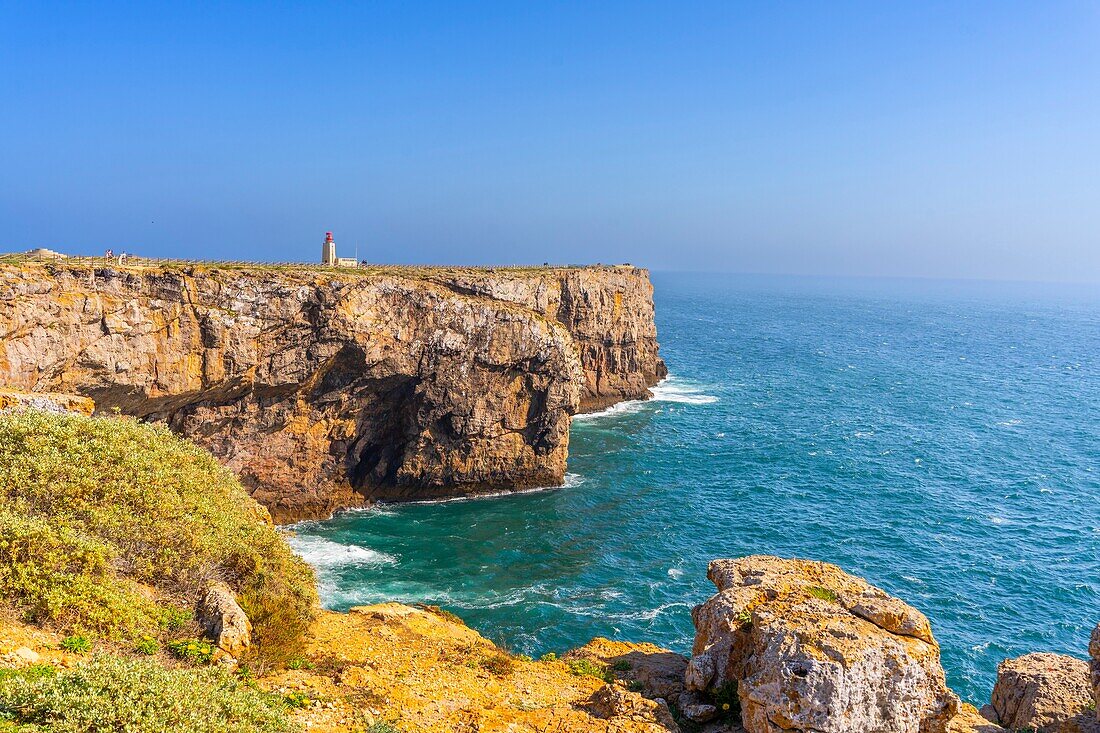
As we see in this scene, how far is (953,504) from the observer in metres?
51.6

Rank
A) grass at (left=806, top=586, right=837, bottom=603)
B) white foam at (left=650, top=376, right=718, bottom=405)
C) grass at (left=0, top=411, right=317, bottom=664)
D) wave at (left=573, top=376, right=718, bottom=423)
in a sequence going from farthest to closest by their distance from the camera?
1. white foam at (left=650, top=376, right=718, bottom=405)
2. wave at (left=573, top=376, right=718, bottom=423)
3. grass at (left=806, top=586, right=837, bottom=603)
4. grass at (left=0, top=411, right=317, bottom=664)

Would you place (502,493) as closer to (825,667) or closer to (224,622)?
(224,622)

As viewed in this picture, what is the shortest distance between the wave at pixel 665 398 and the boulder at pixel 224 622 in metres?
61.3

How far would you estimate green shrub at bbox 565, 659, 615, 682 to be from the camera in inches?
834

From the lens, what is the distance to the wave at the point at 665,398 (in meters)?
80.5

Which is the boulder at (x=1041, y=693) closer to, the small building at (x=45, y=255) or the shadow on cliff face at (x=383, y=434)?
the shadow on cliff face at (x=383, y=434)

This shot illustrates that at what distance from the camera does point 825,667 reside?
50.8ft

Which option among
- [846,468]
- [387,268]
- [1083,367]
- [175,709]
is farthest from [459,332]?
[1083,367]

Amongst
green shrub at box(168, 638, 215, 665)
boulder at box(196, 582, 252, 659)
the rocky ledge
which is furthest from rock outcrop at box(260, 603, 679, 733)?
the rocky ledge

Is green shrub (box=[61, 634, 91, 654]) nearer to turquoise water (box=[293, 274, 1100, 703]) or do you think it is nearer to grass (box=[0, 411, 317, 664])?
grass (box=[0, 411, 317, 664])

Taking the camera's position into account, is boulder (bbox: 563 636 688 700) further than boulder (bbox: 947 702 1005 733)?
Yes

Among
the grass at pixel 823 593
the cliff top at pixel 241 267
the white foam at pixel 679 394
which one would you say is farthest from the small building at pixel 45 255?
the white foam at pixel 679 394

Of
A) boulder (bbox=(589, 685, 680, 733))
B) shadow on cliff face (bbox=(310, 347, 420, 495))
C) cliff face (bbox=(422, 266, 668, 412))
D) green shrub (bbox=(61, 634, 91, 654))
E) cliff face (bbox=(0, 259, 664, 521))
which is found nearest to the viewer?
green shrub (bbox=(61, 634, 91, 654))

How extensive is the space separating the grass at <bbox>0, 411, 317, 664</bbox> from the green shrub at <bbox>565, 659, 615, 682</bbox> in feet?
27.7
